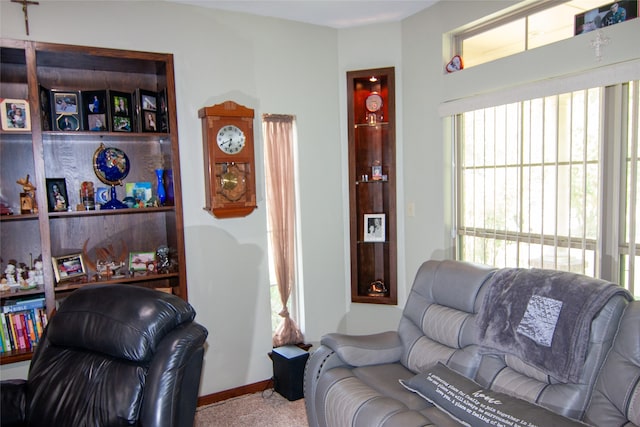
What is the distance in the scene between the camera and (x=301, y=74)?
3357mm

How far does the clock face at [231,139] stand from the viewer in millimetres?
2922

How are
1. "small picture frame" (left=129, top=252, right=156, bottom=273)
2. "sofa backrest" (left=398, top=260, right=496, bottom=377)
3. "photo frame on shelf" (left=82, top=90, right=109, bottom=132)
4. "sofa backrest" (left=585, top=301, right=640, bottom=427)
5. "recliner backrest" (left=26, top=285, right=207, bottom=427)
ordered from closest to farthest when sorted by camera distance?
"sofa backrest" (left=585, top=301, right=640, bottom=427), "recliner backrest" (left=26, top=285, right=207, bottom=427), "sofa backrest" (left=398, top=260, right=496, bottom=377), "photo frame on shelf" (left=82, top=90, right=109, bottom=132), "small picture frame" (left=129, top=252, right=156, bottom=273)

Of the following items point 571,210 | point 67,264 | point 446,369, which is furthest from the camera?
point 67,264

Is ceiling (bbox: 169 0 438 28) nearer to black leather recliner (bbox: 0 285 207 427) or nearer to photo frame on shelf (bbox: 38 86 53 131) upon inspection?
photo frame on shelf (bbox: 38 86 53 131)

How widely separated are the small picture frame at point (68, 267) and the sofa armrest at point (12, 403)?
816mm

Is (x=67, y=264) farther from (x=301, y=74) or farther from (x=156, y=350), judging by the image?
(x=301, y=74)

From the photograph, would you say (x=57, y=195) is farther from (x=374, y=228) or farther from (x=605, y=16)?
(x=605, y=16)

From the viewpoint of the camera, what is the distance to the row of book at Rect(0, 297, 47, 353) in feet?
8.25

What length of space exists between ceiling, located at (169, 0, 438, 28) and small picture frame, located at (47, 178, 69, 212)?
140 cm

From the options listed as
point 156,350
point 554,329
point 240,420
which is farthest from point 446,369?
point 240,420

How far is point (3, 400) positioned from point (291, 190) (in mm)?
2161

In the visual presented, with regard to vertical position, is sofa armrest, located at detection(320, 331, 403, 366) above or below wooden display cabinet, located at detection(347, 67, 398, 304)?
below

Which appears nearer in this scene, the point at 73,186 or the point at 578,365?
the point at 578,365

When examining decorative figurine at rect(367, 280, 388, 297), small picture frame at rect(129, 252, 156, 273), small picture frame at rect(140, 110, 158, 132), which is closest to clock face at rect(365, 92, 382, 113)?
decorative figurine at rect(367, 280, 388, 297)
